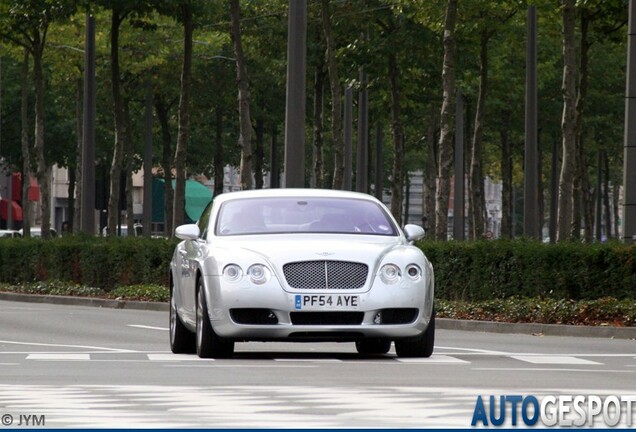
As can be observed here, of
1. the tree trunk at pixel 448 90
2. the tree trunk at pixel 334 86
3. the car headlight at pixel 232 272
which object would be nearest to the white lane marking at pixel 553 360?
the car headlight at pixel 232 272

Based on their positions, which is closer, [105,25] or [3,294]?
[3,294]

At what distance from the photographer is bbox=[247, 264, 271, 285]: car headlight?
1623 centimetres

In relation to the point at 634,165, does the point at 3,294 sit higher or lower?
lower

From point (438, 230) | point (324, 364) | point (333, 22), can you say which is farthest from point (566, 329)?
point (333, 22)

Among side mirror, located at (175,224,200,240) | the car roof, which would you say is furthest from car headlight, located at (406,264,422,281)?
side mirror, located at (175,224,200,240)

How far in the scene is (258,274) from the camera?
1627cm

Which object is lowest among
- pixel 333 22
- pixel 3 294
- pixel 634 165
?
pixel 3 294

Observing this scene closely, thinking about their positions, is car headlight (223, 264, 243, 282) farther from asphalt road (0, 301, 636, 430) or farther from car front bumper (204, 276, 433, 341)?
asphalt road (0, 301, 636, 430)

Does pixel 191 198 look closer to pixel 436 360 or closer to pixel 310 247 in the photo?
pixel 436 360

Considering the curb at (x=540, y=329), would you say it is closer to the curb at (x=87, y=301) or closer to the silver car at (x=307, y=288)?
the silver car at (x=307, y=288)

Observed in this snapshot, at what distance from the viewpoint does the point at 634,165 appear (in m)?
27.1

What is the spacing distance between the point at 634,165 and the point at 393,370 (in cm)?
1229

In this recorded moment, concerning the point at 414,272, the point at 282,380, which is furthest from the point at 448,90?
the point at 282,380

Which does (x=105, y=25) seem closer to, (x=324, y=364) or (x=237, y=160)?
(x=237, y=160)
